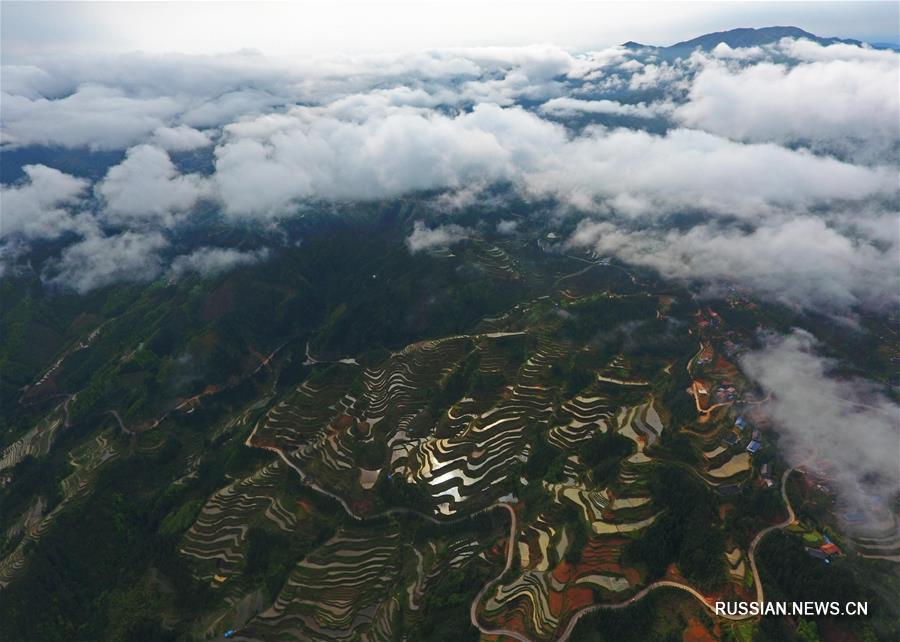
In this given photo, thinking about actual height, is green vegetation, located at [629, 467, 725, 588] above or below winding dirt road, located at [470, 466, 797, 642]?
above

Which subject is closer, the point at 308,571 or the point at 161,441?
the point at 308,571

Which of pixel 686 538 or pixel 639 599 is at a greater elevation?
pixel 686 538

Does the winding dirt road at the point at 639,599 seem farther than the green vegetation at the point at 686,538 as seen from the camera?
No

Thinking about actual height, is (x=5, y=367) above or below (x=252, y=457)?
below

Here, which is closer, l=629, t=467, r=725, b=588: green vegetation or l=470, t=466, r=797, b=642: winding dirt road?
l=470, t=466, r=797, b=642: winding dirt road

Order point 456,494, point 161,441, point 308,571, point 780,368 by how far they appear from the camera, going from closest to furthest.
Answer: point 308,571, point 456,494, point 780,368, point 161,441

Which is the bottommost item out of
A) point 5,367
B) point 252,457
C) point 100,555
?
point 5,367

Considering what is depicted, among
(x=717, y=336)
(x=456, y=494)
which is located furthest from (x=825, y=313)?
(x=456, y=494)

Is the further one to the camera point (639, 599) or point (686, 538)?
point (686, 538)

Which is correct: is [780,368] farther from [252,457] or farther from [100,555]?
[100,555]

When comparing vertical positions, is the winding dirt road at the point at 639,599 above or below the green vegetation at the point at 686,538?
below

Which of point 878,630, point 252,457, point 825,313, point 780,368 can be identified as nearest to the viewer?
point 878,630
